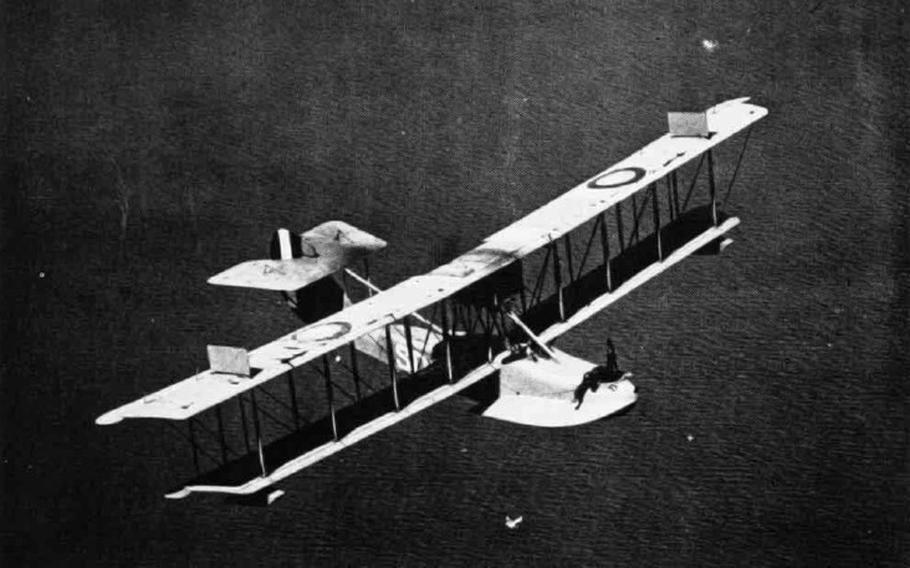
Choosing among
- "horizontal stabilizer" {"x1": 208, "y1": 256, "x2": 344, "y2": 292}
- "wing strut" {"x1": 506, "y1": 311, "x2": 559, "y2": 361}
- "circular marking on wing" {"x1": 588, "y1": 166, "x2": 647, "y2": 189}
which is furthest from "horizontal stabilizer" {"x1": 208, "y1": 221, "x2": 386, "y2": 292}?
"circular marking on wing" {"x1": 588, "y1": 166, "x2": 647, "y2": 189}

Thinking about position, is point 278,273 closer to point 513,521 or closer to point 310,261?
point 310,261

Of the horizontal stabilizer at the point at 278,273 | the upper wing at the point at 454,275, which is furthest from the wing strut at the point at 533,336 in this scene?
the horizontal stabilizer at the point at 278,273

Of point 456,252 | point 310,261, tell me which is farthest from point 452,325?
point 456,252

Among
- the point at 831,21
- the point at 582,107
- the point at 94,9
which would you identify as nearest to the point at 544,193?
the point at 582,107

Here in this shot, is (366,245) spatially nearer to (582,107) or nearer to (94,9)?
(582,107)

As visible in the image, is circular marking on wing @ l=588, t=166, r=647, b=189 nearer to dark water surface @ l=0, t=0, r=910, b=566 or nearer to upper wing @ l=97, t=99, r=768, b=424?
upper wing @ l=97, t=99, r=768, b=424

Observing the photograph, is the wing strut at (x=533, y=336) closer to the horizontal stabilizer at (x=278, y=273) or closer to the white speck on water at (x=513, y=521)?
the white speck on water at (x=513, y=521)
